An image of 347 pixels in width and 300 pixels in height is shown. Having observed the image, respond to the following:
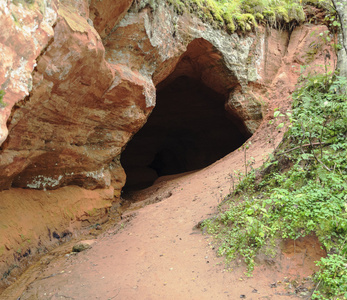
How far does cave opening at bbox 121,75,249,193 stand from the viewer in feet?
42.3

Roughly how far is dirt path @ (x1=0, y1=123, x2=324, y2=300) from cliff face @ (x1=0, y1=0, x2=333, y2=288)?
1111 mm

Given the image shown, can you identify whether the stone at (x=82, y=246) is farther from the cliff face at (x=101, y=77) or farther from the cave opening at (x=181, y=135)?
the cave opening at (x=181, y=135)

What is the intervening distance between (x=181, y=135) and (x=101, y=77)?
11.1 m

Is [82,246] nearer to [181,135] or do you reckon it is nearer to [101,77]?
[101,77]

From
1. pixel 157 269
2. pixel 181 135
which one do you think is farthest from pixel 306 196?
pixel 181 135

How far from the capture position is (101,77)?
5.41m

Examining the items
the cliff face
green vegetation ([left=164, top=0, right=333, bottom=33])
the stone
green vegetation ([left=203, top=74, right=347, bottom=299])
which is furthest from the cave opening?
green vegetation ([left=203, top=74, right=347, bottom=299])

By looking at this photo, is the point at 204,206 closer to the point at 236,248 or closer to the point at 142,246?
the point at 142,246

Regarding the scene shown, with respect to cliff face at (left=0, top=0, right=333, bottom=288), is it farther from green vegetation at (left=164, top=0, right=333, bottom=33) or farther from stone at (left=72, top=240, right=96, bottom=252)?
stone at (left=72, top=240, right=96, bottom=252)

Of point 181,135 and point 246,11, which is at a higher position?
point 246,11

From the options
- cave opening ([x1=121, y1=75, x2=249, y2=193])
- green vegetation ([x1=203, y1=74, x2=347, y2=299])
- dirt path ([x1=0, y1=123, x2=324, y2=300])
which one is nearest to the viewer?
green vegetation ([x1=203, y1=74, x2=347, y2=299])

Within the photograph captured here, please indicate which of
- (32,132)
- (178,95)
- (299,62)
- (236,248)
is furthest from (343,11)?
(178,95)

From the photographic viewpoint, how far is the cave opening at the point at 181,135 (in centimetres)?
1288

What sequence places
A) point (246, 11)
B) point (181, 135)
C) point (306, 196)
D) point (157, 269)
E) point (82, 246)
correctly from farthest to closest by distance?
point (181, 135)
point (246, 11)
point (82, 246)
point (157, 269)
point (306, 196)
